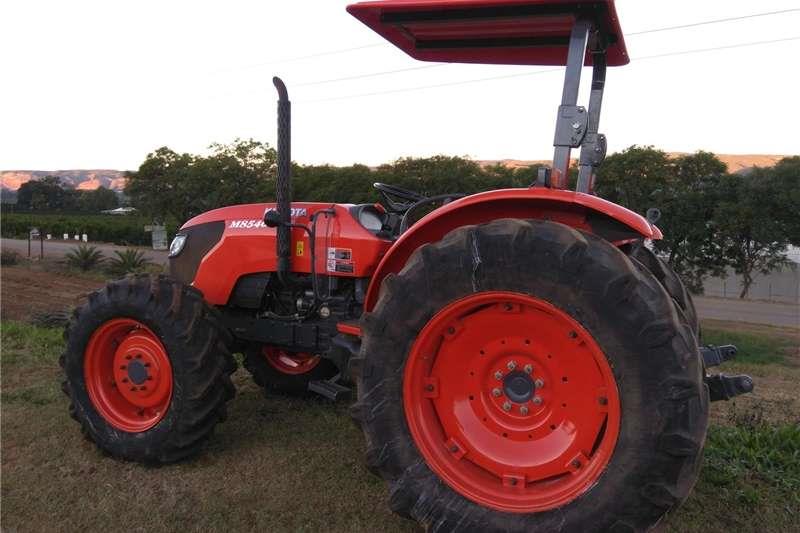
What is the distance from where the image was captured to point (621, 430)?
2400mm

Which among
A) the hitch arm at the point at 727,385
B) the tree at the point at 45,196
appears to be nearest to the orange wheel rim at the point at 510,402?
the hitch arm at the point at 727,385

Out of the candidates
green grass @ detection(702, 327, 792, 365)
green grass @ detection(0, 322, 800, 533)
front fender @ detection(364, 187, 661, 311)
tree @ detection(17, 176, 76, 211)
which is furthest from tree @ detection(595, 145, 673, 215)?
tree @ detection(17, 176, 76, 211)

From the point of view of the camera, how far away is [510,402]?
2.76m

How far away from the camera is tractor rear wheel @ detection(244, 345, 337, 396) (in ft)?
15.5

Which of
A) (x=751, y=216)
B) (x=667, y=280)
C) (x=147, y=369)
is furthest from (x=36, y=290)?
(x=751, y=216)

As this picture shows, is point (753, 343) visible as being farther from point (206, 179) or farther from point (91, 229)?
point (91, 229)

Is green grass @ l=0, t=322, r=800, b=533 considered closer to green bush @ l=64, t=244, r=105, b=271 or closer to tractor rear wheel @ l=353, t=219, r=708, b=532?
tractor rear wheel @ l=353, t=219, r=708, b=532

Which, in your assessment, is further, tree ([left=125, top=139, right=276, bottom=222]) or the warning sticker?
tree ([left=125, top=139, right=276, bottom=222])

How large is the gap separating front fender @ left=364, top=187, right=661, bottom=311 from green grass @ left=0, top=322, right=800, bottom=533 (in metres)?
1.19

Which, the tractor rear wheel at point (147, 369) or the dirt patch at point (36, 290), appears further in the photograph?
the dirt patch at point (36, 290)

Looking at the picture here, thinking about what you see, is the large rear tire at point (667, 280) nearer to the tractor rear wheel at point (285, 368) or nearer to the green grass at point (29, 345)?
the tractor rear wheel at point (285, 368)

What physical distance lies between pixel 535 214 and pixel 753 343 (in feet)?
33.2

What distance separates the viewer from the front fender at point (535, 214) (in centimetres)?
266

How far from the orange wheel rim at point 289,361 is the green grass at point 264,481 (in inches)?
13.9
